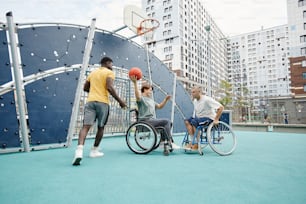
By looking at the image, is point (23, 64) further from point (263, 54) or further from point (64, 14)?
point (263, 54)

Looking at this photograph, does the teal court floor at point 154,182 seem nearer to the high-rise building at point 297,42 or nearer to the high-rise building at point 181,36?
the high-rise building at point 297,42

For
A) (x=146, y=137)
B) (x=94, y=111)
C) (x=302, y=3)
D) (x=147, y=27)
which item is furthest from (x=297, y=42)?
(x=94, y=111)

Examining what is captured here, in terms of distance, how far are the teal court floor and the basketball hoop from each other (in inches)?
170

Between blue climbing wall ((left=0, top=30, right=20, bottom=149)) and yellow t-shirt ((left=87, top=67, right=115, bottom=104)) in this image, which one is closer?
yellow t-shirt ((left=87, top=67, right=115, bottom=104))

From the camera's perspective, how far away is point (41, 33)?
12.8 feet

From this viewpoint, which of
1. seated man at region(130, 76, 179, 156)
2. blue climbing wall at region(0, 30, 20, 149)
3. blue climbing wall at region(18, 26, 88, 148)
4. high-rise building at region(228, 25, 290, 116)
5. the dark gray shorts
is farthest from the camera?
high-rise building at region(228, 25, 290, 116)

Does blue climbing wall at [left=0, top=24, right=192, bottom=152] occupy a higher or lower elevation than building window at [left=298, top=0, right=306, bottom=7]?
lower

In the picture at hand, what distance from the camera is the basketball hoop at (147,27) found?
5.79 m

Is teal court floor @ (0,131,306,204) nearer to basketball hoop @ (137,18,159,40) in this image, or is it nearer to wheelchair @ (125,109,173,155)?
wheelchair @ (125,109,173,155)

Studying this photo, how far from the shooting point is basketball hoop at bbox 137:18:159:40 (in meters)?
5.79

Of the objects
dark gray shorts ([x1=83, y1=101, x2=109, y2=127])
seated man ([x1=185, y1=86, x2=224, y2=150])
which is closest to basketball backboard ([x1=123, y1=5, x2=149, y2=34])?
seated man ([x1=185, y1=86, x2=224, y2=150])

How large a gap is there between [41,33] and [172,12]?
1588 inches

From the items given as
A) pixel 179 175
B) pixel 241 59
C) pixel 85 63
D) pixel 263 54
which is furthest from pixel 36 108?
pixel 241 59

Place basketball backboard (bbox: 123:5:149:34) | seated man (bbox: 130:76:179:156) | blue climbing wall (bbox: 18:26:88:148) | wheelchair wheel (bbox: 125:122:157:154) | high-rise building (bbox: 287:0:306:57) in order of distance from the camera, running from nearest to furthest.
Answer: wheelchair wheel (bbox: 125:122:157:154) < seated man (bbox: 130:76:179:156) < blue climbing wall (bbox: 18:26:88:148) < basketball backboard (bbox: 123:5:149:34) < high-rise building (bbox: 287:0:306:57)
